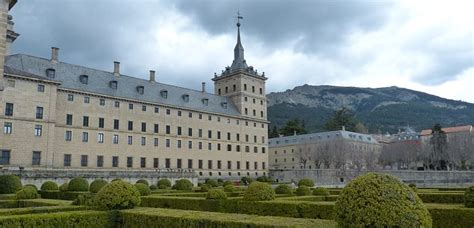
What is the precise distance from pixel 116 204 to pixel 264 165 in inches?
2130

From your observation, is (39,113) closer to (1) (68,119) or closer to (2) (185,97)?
(1) (68,119)

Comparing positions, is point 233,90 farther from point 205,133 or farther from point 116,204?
point 116,204

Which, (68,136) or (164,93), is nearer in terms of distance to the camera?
(68,136)

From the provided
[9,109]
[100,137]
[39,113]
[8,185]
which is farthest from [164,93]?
[8,185]

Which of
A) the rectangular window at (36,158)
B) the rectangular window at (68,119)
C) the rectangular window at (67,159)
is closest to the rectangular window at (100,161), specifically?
the rectangular window at (67,159)

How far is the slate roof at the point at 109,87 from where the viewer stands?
40.9 metres

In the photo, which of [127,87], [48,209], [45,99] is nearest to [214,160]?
[127,87]

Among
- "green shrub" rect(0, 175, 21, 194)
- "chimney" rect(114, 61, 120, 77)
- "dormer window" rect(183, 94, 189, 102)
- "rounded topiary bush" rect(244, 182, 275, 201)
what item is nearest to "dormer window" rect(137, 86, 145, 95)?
"chimney" rect(114, 61, 120, 77)

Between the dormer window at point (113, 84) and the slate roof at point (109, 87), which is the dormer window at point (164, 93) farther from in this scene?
the dormer window at point (113, 84)

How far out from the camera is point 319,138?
87.8 m

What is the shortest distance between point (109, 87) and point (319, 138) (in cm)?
5294

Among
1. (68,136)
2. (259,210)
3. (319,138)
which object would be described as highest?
(319,138)

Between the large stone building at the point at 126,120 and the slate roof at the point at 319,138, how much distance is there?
25203mm

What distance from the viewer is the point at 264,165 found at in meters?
65.4
